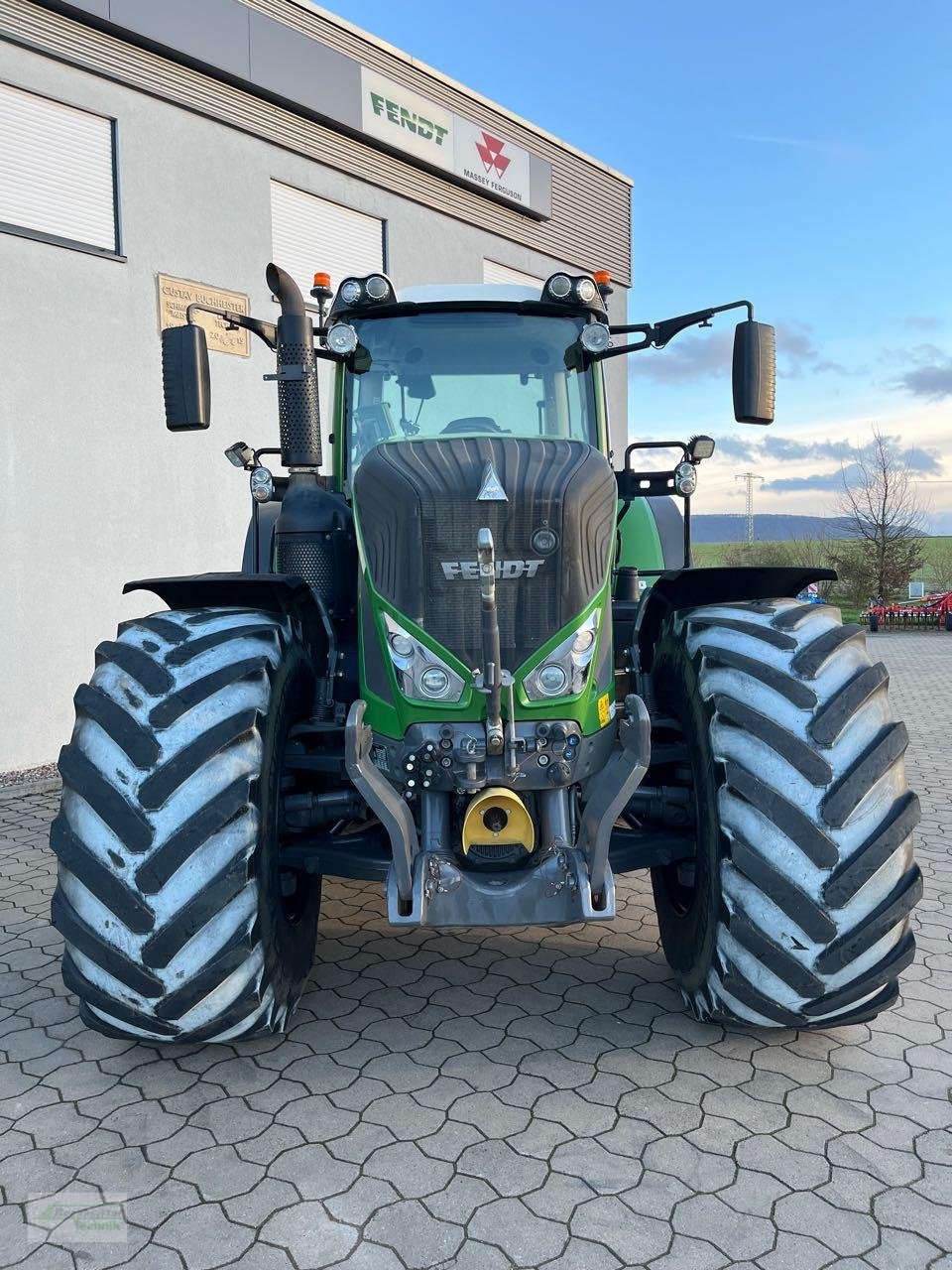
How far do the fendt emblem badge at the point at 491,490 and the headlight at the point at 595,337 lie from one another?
1.14m

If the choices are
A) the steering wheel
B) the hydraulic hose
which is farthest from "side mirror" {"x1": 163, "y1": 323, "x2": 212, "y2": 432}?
the hydraulic hose

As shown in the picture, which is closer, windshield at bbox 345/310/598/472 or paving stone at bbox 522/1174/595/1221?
paving stone at bbox 522/1174/595/1221

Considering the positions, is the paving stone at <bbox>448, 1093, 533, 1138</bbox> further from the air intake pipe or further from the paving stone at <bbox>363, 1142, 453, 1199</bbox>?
the air intake pipe

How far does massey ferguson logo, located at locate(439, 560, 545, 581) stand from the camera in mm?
2770

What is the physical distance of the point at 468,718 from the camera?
279 cm

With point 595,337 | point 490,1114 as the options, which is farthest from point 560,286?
point 490,1114

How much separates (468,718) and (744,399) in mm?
1898

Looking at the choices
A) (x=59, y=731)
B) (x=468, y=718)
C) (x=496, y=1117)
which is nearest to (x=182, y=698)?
(x=468, y=718)

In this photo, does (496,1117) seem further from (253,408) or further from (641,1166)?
(253,408)

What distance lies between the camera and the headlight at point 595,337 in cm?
359

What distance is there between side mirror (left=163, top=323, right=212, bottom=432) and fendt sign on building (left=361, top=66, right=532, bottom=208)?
752cm

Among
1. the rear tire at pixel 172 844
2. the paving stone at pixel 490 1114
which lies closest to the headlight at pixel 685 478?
the rear tire at pixel 172 844

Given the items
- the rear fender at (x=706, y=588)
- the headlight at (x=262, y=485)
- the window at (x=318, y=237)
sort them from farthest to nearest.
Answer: the window at (x=318, y=237)
the headlight at (x=262, y=485)
the rear fender at (x=706, y=588)

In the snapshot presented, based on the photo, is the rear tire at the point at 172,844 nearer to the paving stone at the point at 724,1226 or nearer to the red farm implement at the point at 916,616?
the paving stone at the point at 724,1226
